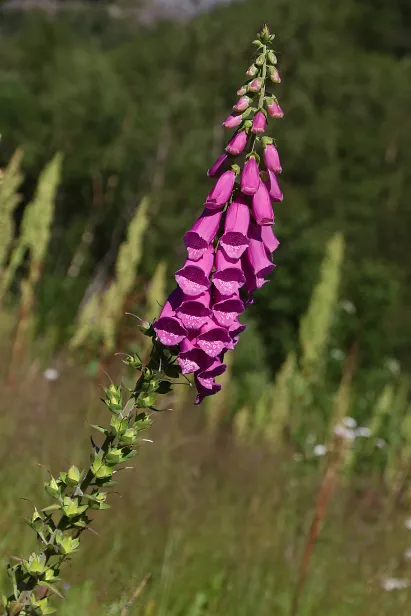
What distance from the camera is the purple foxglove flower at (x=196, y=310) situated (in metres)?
1.58

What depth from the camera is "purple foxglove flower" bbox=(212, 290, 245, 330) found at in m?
1.60

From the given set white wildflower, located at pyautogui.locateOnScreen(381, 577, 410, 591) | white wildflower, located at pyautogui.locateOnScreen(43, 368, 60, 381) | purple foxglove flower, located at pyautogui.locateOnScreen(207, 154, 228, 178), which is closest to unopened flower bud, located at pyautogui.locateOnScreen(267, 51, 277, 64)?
purple foxglove flower, located at pyautogui.locateOnScreen(207, 154, 228, 178)

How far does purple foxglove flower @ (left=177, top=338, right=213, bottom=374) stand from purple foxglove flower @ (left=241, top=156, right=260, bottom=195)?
1.16ft

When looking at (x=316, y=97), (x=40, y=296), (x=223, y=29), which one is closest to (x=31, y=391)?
(x=40, y=296)

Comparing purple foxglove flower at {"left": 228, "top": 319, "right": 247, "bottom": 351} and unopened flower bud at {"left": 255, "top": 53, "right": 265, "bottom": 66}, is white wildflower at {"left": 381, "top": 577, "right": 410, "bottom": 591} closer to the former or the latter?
purple foxglove flower at {"left": 228, "top": 319, "right": 247, "bottom": 351}

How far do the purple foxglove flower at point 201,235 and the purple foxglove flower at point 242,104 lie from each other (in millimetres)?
238

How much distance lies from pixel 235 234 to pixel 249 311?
2197 cm

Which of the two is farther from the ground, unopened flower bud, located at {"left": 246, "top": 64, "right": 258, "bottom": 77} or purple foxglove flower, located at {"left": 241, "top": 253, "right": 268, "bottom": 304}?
unopened flower bud, located at {"left": 246, "top": 64, "right": 258, "bottom": 77}

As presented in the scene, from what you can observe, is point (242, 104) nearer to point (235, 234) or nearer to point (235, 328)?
point (235, 234)

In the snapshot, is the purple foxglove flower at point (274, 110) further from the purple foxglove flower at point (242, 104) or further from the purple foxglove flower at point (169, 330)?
the purple foxglove flower at point (169, 330)

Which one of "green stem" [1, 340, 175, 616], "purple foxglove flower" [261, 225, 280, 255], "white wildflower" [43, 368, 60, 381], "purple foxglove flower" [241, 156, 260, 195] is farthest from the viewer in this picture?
"white wildflower" [43, 368, 60, 381]

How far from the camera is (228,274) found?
1626 millimetres

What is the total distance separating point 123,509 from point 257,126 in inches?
127

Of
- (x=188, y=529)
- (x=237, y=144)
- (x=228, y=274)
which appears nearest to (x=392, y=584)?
(x=188, y=529)
